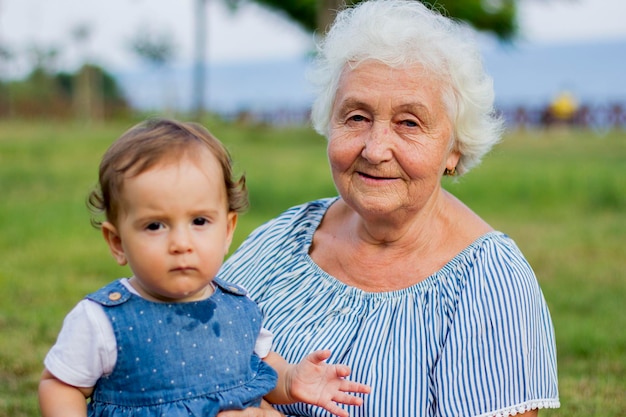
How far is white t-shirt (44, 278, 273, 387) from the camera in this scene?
243 cm

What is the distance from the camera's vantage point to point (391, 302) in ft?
10.4

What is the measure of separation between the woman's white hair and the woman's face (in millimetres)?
43

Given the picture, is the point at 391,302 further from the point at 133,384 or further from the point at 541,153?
the point at 541,153

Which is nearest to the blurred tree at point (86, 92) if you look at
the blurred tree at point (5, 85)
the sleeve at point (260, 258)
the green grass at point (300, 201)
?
the blurred tree at point (5, 85)

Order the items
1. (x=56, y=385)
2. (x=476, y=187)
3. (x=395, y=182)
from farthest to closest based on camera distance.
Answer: (x=476, y=187) < (x=395, y=182) < (x=56, y=385)

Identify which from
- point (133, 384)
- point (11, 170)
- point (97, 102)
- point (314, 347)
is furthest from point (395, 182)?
point (97, 102)

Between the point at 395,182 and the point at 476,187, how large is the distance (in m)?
9.40

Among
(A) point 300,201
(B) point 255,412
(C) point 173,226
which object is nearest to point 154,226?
(C) point 173,226

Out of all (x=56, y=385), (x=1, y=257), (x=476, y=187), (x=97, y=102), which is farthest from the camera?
(x=97, y=102)

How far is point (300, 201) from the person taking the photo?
11.4 metres

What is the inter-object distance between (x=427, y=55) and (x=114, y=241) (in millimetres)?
1240

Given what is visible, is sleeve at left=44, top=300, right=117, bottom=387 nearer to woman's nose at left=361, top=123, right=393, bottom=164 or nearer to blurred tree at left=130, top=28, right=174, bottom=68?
woman's nose at left=361, top=123, right=393, bottom=164

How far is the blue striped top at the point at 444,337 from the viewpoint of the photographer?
2908 mm

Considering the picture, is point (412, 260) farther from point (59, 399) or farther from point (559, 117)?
point (559, 117)
